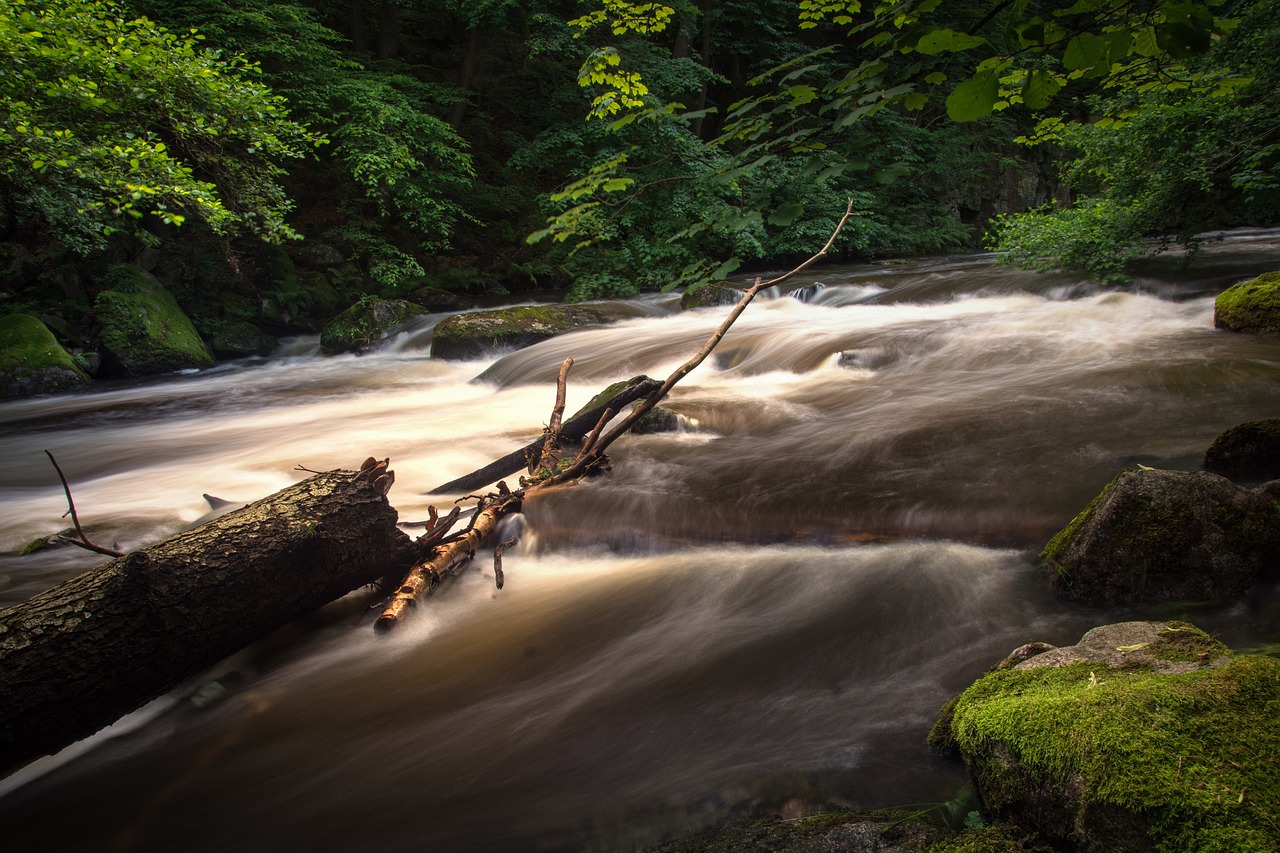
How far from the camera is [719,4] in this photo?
21047 mm

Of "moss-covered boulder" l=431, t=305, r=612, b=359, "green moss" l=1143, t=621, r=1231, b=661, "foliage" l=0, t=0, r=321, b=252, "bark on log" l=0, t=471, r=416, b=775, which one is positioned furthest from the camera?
"moss-covered boulder" l=431, t=305, r=612, b=359

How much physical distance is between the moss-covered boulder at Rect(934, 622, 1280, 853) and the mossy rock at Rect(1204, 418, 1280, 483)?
2246mm

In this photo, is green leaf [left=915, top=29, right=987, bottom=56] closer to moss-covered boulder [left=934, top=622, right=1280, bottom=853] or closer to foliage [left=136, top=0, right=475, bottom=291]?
moss-covered boulder [left=934, top=622, right=1280, bottom=853]

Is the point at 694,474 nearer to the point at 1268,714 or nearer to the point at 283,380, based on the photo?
the point at 1268,714

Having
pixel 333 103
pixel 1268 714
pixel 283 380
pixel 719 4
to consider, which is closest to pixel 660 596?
pixel 1268 714

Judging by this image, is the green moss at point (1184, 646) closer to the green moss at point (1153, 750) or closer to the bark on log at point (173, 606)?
the green moss at point (1153, 750)

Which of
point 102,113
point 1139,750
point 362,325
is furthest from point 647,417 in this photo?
point 362,325

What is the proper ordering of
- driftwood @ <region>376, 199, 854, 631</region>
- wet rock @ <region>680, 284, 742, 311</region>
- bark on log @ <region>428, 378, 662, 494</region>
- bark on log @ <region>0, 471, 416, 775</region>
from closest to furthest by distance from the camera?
bark on log @ <region>0, 471, 416, 775</region>, driftwood @ <region>376, 199, 854, 631</region>, bark on log @ <region>428, 378, 662, 494</region>, wet rock @ <region>680, 284, 742, 311</region>

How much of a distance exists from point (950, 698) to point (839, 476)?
2.36 meters

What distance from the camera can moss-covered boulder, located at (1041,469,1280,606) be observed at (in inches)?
113

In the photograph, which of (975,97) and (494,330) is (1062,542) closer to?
(975,97)

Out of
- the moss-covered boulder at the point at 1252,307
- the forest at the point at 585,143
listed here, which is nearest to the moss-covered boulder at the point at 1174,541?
the forest at the point at 585,143

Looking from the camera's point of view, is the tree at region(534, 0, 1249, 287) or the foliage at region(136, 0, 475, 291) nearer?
the tree at region(534, 0, 1249, 287)

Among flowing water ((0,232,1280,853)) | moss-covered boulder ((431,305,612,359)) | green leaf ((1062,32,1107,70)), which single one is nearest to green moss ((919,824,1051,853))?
flowing water ((0,232,1280,853))
